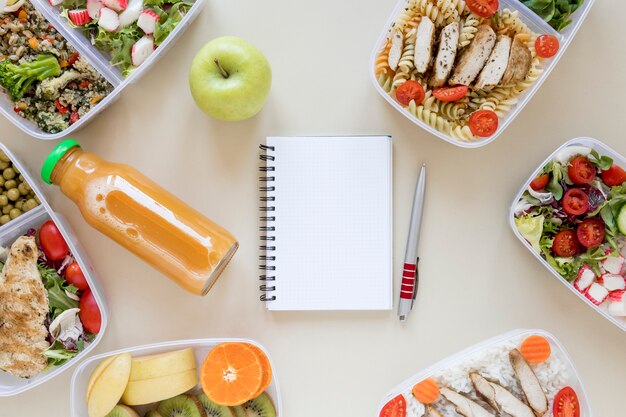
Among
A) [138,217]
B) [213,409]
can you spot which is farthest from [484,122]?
[213,409]

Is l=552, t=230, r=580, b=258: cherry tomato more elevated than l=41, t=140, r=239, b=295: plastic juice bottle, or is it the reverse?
l=552, t=230, r=580, b=258: cherry tomato

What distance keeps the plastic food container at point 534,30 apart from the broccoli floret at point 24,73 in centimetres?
62

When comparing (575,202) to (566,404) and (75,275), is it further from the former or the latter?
(75,275)

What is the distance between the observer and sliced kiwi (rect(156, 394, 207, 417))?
1.08 metres

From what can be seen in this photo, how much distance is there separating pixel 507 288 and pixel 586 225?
0.21 m

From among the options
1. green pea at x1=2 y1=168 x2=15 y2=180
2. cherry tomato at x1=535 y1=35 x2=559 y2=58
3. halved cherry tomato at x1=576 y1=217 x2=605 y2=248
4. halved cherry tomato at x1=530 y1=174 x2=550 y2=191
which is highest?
cherry tomato at x1=535 y1=35 x2=559 y2=58

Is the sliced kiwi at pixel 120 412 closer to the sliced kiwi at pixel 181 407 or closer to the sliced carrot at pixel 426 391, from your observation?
the sliced kiwi at pixel 181 407

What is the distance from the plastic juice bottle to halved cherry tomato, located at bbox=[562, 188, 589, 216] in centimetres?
66

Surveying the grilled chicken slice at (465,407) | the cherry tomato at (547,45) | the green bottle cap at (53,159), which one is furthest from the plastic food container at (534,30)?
the green bottle cap at (53,159)

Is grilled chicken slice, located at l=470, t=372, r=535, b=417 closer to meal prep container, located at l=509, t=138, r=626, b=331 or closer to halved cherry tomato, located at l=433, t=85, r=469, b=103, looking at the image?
meal prep container, located at l=509, t=138, r=626, b=331

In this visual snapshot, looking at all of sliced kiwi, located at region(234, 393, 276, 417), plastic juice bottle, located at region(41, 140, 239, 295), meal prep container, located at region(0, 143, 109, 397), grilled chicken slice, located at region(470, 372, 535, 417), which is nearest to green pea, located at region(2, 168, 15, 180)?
meal prep container, located at region(0, 143, 109, 397)

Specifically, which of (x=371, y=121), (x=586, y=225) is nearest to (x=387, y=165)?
(x=371, y=121)

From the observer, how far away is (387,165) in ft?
3.63

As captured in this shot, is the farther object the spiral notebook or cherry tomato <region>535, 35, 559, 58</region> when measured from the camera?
the spiral notebook
